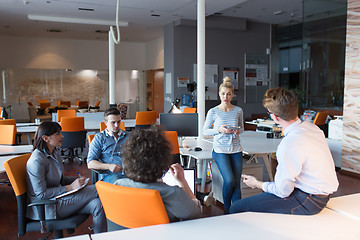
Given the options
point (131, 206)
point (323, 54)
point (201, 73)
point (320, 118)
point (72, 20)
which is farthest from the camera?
point (72, 20)

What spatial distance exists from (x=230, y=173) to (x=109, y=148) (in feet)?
4.39

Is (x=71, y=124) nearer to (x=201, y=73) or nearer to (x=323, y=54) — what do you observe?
(x=201, y=73)

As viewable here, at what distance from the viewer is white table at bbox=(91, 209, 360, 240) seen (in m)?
1.68

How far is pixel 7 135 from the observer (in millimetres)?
4996

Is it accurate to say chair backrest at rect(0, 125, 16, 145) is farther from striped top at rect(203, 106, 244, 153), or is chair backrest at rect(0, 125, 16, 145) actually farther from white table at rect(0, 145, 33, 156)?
striped top at rect(203, 106, 244, 153)

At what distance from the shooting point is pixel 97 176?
3.65 meters

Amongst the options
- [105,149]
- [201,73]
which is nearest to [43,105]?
[201,73]

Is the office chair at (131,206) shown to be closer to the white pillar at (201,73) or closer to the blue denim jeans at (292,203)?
the blue denim jeans at (292,203)

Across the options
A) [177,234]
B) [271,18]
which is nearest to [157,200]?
[177,234]

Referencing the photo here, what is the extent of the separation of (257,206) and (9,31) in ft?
46.5

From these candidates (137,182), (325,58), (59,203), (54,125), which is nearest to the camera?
(137,182)

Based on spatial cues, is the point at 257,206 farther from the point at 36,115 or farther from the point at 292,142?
the point at 36,115

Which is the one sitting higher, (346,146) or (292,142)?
(292,142)

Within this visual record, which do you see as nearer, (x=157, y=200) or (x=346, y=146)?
(x=157, y=200)
